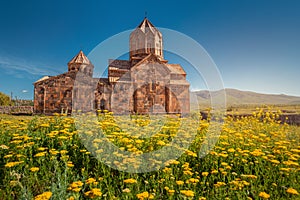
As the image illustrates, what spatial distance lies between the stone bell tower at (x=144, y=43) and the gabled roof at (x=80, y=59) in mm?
5217

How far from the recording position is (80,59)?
20953mm

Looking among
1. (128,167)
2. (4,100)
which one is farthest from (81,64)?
(4,100)

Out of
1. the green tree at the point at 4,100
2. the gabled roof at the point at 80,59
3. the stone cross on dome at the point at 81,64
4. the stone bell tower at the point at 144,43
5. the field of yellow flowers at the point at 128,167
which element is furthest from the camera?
the green tree at the point at 4,100

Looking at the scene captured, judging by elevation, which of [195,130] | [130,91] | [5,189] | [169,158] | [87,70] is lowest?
[5,189]

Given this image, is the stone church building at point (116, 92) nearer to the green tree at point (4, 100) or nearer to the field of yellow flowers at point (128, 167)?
the field of yellow flowers at point (128, 167)

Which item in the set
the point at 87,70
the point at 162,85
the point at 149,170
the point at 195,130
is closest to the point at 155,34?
the point at 162,85

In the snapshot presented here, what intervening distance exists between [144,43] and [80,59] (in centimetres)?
731

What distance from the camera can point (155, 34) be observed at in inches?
770

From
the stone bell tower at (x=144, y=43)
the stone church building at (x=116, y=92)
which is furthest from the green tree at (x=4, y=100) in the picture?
the stone bell tower at (x=144, y=43)

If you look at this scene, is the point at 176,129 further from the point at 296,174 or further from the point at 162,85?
the point at 162,85

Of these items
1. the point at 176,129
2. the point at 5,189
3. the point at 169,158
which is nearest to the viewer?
the point at 5,189

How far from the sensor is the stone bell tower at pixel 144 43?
63.4 feet

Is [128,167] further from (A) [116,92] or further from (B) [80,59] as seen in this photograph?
(B) [80,59]

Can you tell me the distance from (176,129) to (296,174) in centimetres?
234
